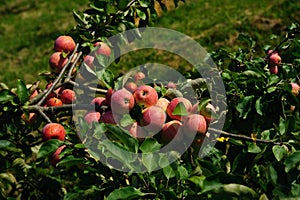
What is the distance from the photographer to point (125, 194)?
3.17 feet

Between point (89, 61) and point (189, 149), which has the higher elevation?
point (89, 61)

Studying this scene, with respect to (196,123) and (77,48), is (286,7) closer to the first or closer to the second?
(77,48)

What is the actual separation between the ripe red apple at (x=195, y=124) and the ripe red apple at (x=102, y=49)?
0.51 metres

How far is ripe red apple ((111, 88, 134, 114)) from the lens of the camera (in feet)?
3.93

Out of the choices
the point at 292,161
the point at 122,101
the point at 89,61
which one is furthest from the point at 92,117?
the point at 292,161

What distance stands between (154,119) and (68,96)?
15.2 inches

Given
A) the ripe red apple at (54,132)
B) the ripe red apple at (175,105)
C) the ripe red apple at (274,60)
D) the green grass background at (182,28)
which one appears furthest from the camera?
the green grass background at (182,28)

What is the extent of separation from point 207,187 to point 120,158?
A: 0.24 m

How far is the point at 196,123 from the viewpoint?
3.69 feet

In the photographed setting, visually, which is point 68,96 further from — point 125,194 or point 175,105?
point 125,194

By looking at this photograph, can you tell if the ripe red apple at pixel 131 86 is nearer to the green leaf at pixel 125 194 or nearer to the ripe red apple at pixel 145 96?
the ripe red apple at pixel 145 96

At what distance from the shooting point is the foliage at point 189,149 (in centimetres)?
97

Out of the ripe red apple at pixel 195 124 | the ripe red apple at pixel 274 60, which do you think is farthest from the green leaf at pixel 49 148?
the ripe red apple at pixel 274 60

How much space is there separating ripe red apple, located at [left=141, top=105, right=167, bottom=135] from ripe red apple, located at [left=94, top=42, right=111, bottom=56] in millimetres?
443
